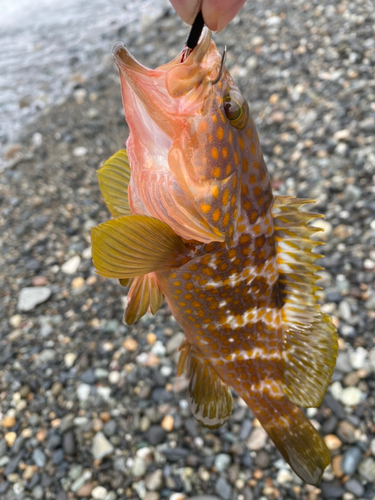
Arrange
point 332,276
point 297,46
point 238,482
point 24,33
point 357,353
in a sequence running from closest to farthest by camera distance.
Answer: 1. point 238,482
2. point 357,353
3. point 332,276
4. point 297,46
5. point 24,33

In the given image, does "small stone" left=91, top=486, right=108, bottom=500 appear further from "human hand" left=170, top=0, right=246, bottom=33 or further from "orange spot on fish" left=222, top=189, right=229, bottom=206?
"human hand" left=170, top=0, right=246, bottom=33

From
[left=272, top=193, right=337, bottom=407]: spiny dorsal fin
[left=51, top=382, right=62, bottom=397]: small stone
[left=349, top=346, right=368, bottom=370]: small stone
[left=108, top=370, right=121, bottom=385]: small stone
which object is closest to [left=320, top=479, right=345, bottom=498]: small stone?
[left=349, top=346, right=368, bottom=370]: small stone

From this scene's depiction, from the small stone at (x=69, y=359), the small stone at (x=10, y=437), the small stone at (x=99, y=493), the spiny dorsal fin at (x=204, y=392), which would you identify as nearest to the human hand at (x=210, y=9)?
the spiny dorsal fin at (x=204, y=392)

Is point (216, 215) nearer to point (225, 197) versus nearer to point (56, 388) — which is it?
point (225, 197)

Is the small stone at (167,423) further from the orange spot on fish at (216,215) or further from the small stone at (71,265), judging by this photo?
the orange spot on fish at (216,215)

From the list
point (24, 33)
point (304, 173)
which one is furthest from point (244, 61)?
point (24, 33)

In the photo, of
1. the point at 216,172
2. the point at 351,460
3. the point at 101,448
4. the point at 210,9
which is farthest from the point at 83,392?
the point at 210,9

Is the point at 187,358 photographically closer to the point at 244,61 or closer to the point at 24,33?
the point at 244,61
